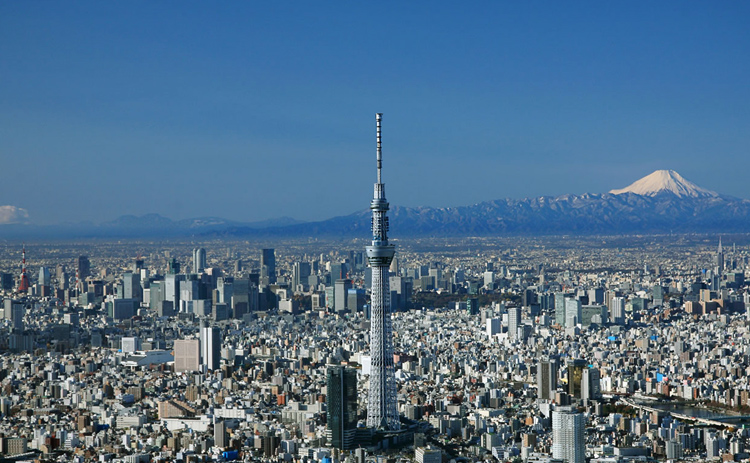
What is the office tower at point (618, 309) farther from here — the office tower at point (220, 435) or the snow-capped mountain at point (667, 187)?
the snow-capped mountain at point (667, 187)

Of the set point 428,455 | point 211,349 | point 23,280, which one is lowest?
point 428,455

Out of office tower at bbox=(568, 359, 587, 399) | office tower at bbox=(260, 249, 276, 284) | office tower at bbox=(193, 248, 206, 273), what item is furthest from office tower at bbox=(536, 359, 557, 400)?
office tower at bbox=(193, 248, 206, 273)

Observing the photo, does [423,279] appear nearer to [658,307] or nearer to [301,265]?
[301,265]

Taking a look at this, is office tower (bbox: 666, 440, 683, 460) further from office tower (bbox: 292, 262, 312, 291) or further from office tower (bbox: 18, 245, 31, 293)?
office tower (bbox: 292, 262, 312, 291)

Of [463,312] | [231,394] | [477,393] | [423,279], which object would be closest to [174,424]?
[231,394]

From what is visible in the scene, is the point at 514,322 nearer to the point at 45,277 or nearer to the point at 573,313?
the point at 573,313

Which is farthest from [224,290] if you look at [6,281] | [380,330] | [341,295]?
[380,330]
